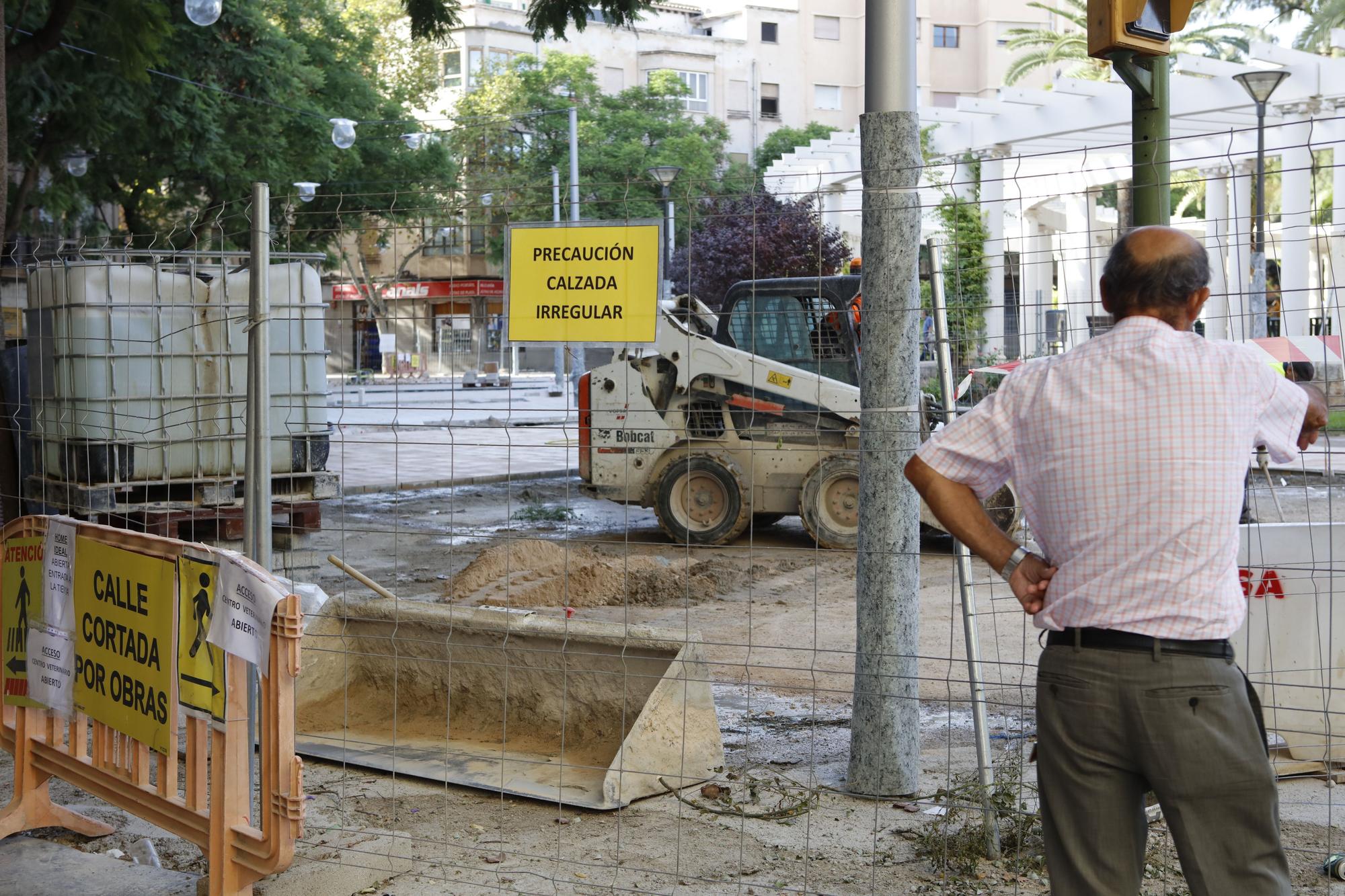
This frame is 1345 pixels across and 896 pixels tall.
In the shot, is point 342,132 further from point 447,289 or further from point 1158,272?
point 1158,272

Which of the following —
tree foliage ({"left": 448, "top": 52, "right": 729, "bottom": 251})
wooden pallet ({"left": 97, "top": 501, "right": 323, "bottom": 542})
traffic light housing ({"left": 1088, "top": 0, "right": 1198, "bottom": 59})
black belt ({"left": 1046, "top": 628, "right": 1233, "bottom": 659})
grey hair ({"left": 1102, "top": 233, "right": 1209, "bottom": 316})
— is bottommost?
wooden pallet ({"left": 97, "top": 501, "right": 323, "bottom": 542})

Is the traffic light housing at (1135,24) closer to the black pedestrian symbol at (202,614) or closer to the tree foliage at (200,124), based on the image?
the black pedestrian symbol at (202,614)

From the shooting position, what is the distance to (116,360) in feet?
27.2

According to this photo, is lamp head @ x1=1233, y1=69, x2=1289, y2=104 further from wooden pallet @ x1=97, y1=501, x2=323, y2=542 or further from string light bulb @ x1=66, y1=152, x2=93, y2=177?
string light bulb @ x1=66, y1=152, x2=93, y2=177

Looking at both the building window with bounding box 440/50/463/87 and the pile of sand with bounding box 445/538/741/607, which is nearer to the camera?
the pile of sand with bounding box 445/538/741/607

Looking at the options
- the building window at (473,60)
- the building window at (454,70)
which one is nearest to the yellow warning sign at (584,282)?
the building window at (473,60)

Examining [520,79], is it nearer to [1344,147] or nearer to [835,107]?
[835,107]

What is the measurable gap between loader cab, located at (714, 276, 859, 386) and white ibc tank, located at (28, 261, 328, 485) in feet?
14.5

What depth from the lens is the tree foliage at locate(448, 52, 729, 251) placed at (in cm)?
4919

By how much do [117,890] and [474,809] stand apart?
1.28m

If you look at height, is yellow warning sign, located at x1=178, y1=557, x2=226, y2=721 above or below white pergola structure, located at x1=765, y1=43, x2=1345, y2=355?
below

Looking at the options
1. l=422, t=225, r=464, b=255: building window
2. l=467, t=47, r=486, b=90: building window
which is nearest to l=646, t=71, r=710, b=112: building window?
l=467, t=47, r=486, b=90: building window

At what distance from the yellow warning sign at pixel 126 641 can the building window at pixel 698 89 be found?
63465 millimetres

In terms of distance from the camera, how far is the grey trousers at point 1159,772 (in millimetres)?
2441
